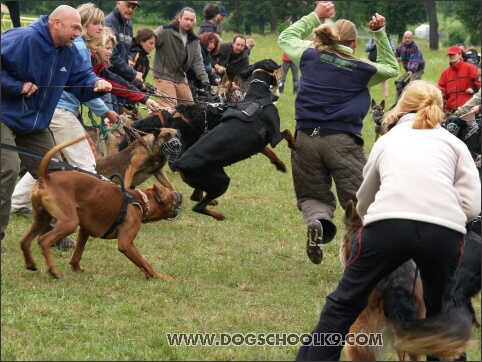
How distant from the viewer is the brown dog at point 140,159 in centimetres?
922

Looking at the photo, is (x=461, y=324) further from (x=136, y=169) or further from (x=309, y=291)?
(x=136, y=169)

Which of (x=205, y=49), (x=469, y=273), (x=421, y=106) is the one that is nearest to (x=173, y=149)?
(x=469, y=273)

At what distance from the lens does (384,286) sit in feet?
15.2

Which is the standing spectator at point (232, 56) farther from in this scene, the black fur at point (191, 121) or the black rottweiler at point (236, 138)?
the black rottweiler at point (236, 138)

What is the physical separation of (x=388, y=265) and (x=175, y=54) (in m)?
8.81

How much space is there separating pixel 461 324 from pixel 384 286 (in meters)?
0.51

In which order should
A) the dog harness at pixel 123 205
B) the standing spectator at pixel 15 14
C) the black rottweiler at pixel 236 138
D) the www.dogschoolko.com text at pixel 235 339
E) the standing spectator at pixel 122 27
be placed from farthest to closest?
the standing spectator at pixel 15 14 < the standing spectator at pixel 122 27 < the black rottweiler at pixel 236 138 < the dog harness at pixel 123 205 < the www.dogschoolko.com text at pixel 235 339

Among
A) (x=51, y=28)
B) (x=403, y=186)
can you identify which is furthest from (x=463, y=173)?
(x=51, y=28)

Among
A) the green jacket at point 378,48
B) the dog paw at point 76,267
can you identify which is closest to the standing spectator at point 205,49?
the green jacket at point 378,48

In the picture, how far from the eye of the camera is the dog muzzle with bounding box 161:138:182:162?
8953 millimetres

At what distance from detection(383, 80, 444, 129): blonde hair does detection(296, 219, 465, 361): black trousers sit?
62cm

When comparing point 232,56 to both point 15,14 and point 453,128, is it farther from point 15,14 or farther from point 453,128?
point 453,128

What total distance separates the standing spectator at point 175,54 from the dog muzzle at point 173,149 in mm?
3419

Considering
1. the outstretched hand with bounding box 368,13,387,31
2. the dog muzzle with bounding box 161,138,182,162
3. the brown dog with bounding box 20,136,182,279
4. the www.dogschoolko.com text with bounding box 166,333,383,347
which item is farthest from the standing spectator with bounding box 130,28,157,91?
the www.dogschoolko.com text with bounding box 166,333,383,347
